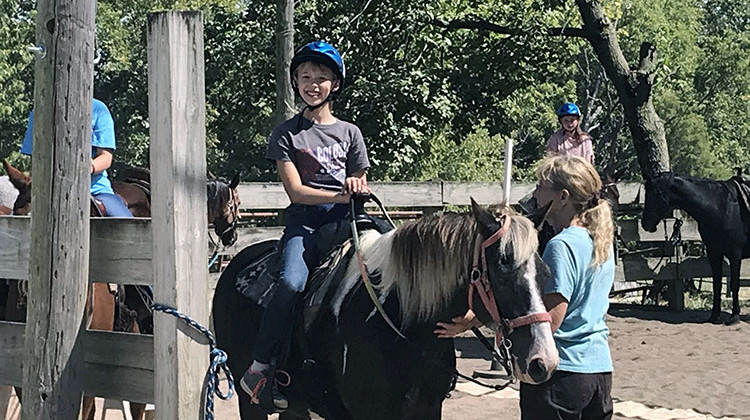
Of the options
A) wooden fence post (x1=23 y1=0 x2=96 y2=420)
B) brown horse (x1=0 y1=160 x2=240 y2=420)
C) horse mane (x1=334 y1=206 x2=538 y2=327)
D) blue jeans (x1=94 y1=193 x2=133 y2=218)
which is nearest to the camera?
wooden fence post (x1=23 y1=0 x2=96 y2=420)

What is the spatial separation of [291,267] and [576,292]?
1343 mm

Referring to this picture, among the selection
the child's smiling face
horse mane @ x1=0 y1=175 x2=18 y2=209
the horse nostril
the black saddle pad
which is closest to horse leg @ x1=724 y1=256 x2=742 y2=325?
the child's smiling face

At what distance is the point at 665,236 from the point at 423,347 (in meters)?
10.4

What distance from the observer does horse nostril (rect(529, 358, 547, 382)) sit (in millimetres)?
3684

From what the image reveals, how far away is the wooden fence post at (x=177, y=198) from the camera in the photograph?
3.50 metres

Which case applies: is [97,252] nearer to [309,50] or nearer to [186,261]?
[186,261]

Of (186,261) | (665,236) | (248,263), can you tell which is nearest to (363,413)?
(186,261)

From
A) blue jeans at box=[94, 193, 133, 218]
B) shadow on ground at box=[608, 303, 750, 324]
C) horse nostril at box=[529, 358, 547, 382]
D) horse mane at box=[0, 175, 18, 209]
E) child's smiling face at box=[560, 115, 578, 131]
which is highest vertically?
child's smiling face at box=[560, 115, 578, 131]

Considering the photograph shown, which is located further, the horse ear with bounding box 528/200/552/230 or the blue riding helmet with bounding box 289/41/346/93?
the blue riding helmet with bounding box 289/41/346/93

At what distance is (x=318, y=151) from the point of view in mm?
4727

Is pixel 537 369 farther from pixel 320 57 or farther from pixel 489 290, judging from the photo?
pixel 320 57

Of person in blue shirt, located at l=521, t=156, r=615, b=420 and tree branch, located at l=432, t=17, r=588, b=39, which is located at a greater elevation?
tree branch, located at l=432, t=17, r=588, b=39

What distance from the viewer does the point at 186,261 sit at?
11.7 feet

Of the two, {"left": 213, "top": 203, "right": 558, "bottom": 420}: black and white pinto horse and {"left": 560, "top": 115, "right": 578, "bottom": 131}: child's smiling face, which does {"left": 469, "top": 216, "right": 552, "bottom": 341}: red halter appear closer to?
{"left": 213, "top": 203, "right": 558, "bottom": 420}: black and white pinto horse
